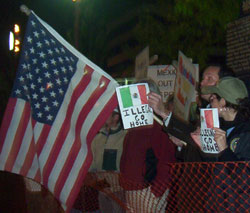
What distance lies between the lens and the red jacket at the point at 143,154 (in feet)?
15.6

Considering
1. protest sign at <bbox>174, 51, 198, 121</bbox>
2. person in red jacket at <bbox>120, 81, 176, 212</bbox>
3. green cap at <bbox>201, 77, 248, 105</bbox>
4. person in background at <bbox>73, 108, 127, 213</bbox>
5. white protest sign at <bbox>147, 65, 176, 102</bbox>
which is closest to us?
green cap at <bbox>201, 77, 248, 105</bbox>

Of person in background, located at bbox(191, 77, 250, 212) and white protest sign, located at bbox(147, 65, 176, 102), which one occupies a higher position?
white protest sign, located at bbox(147, 65, 176, 102)

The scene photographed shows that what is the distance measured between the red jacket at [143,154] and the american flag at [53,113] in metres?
0.49

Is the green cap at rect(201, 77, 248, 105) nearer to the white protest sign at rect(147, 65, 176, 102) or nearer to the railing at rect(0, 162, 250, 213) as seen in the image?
the railing at rect(0, 162, 250, 213)

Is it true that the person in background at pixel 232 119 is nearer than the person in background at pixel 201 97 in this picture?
Yes

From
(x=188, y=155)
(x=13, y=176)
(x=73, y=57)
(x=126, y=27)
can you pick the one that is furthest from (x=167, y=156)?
(x=126, y=27)

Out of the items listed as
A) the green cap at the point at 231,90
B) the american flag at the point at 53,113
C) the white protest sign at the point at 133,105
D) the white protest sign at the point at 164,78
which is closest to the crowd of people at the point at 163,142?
the green cap at the point at 231,90

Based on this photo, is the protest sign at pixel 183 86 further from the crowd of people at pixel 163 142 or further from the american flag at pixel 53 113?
the american flag at pixel 53 113

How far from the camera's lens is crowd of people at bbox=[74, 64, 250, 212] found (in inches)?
139

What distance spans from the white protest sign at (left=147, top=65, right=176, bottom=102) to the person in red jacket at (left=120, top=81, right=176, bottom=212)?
9.97 feet

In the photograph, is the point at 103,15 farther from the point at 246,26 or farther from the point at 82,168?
the point at 82,168

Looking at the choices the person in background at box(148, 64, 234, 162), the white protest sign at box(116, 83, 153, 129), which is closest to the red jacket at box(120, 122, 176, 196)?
the person in background at box(148, 64, 234, 162)

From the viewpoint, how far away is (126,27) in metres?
66.4

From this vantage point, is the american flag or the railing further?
the american flag
